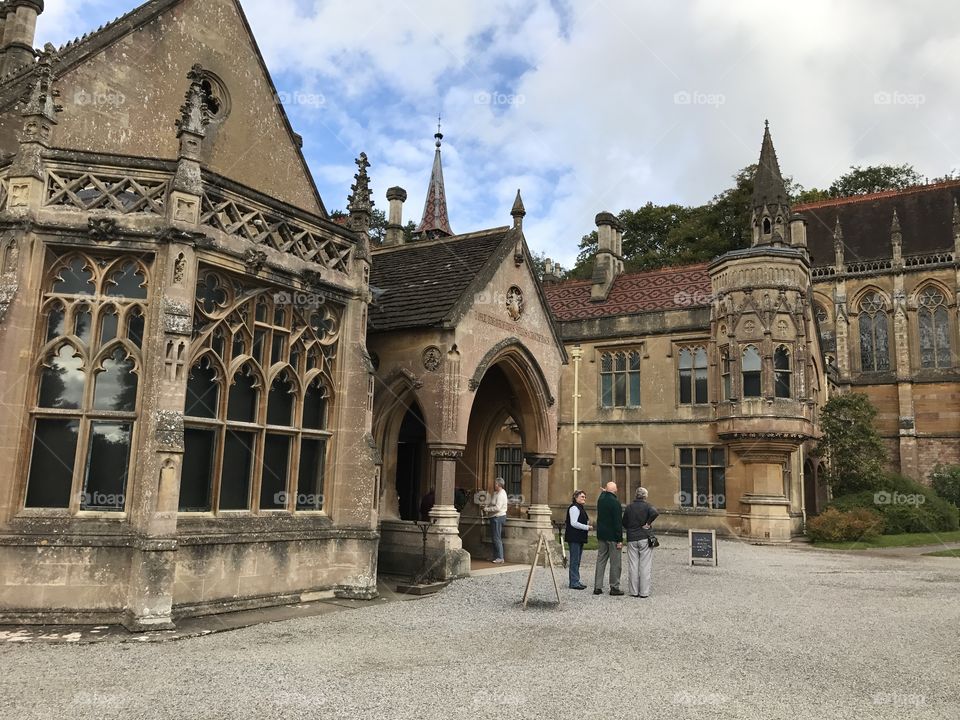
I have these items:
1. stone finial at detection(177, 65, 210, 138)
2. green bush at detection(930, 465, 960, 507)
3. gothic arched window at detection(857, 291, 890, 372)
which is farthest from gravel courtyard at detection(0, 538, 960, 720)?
gothic arched window at detection(857, 291, 890, 372)

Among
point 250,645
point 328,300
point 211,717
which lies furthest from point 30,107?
point 211,717

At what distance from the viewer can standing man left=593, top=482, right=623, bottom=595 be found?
38.0ft

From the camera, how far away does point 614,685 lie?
6.20 metres

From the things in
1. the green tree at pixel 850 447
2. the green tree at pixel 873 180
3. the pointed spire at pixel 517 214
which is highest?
the green tree at pixel 873 180

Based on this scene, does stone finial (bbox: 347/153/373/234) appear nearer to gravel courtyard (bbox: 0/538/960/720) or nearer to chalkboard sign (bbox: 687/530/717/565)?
gravel courtyard (bbox: 0/538/960/720)

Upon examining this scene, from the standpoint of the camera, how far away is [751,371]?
24359 millimetres

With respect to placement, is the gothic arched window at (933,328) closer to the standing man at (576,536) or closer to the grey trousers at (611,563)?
the standing man at (576,536)

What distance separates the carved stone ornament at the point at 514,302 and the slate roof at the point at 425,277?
0.90 metres

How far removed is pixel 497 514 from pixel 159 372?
814 centimetres

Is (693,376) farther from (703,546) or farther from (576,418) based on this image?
(703,546)

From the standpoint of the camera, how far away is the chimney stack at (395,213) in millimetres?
22406

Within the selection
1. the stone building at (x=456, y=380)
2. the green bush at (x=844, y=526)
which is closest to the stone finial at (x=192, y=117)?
the stone building at (x=456, y=380)

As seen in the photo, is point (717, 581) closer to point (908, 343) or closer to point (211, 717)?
point (211, 717)

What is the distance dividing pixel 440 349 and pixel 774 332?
49.5 ft
